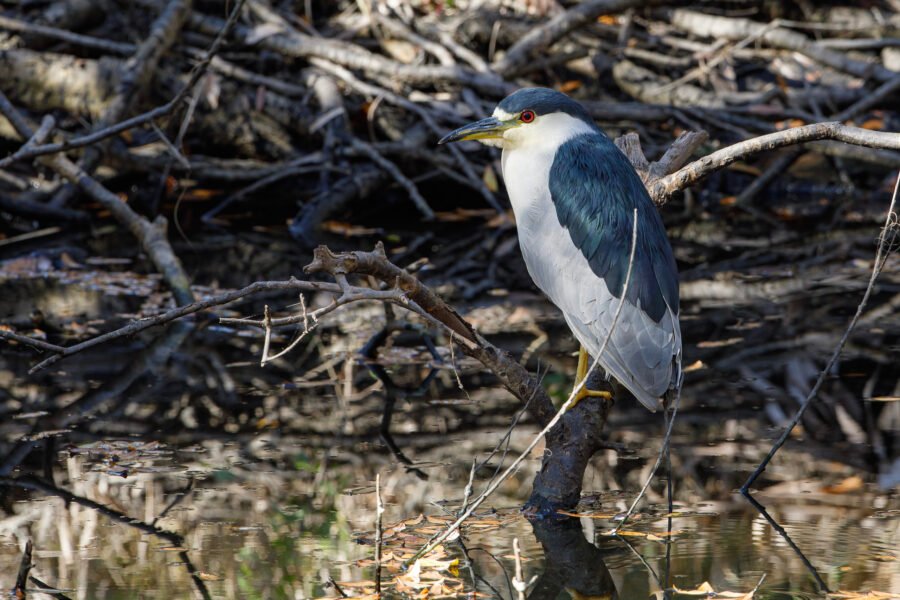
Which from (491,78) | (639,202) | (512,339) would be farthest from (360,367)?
(491,78)

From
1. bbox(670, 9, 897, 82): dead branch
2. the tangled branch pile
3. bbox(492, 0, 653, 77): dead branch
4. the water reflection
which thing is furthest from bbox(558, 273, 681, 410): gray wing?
bbox(670, 9, 897, 82): dead branch

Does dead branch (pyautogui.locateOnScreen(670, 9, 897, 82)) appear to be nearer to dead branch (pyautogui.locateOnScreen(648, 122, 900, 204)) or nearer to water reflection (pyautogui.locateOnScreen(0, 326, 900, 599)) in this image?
water reflection (pyautogui.locateOnScreen(0, 326, 900, 599))

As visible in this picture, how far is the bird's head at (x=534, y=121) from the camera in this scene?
3773mm

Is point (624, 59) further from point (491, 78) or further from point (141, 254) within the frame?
point (141, 254)

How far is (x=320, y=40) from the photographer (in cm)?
852

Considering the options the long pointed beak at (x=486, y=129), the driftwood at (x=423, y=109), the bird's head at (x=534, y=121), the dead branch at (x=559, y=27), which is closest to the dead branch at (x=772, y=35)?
the driftwood at (x=423, y=109)

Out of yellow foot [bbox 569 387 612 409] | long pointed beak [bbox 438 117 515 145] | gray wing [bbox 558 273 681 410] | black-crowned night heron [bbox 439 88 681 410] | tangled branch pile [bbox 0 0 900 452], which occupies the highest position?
tangled branch pile [bbox 0 0 900 452]

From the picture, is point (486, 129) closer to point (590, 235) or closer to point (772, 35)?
point (590, 235)

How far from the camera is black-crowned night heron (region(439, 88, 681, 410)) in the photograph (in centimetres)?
343

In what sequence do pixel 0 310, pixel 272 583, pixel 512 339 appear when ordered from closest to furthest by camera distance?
pixel 272 583
pixel 512 339
pixel 0 310

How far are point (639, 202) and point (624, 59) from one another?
598 cm

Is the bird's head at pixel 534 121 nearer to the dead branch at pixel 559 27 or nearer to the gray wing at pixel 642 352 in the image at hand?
the gray wing at pixel 642 352

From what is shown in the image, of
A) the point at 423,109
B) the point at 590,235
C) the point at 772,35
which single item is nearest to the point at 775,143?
the point at 590,235

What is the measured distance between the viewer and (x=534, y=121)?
3.80m
